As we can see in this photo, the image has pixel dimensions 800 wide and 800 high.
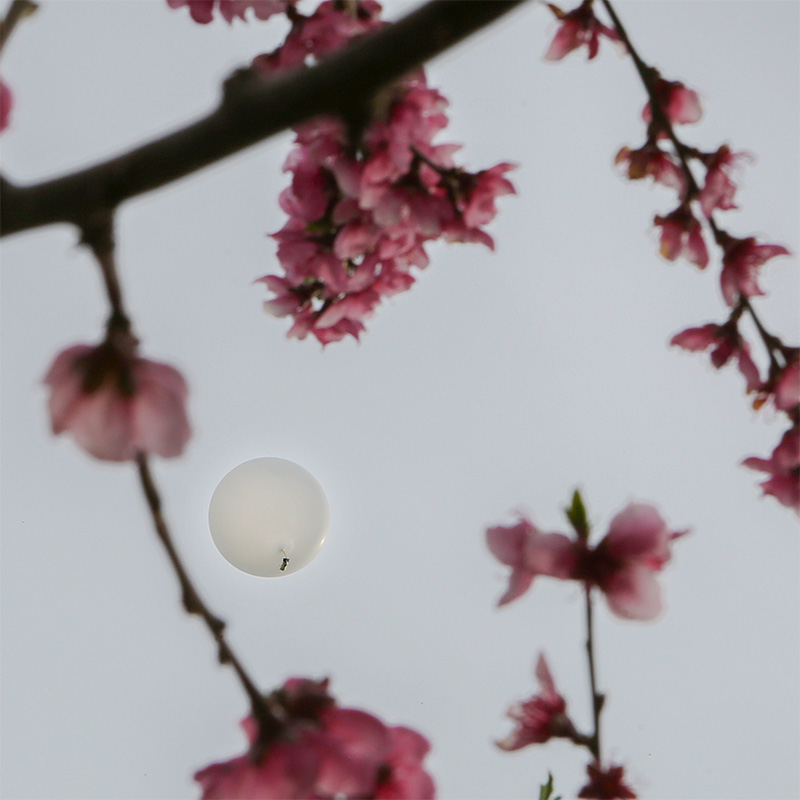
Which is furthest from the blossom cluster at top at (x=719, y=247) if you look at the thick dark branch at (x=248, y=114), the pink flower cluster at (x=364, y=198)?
the thick dark branch at (x=248, y=114)

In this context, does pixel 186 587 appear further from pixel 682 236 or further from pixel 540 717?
pixel 682 236

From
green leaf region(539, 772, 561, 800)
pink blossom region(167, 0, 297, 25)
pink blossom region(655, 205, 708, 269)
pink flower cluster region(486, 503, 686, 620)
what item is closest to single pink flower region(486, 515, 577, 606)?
pink flower cluster region(486, 503, 686, 620)

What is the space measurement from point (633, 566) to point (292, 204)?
626 mm

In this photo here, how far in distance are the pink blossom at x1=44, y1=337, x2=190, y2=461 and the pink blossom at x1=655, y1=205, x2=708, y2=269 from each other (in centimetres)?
73

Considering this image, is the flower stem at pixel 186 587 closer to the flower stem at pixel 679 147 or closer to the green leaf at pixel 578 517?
the green leaf at pixel 578 517

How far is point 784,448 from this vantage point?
86 centimetres

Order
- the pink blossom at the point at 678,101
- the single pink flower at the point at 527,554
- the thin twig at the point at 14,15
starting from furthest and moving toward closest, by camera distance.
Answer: the pink blossom at the point at 678,101 < the single pink flower at the point at 527,554 < the thin twig at the point at 14,15

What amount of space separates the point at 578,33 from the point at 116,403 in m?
0.92

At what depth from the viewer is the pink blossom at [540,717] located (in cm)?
72

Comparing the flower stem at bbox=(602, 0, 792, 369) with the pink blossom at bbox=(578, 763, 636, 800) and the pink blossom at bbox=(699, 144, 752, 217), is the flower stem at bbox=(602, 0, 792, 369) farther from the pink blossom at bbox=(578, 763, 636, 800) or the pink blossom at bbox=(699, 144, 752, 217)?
the pink blossom at bbox=(578, 763, 636, 800)

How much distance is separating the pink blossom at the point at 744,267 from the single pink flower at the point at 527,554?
469 mm

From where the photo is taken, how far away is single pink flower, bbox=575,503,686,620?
0.63m

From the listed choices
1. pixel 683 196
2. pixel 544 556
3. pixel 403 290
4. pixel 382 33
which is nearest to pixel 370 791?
pixel 544 556

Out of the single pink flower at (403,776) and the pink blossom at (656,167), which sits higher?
the pink blossom at (656,167)
